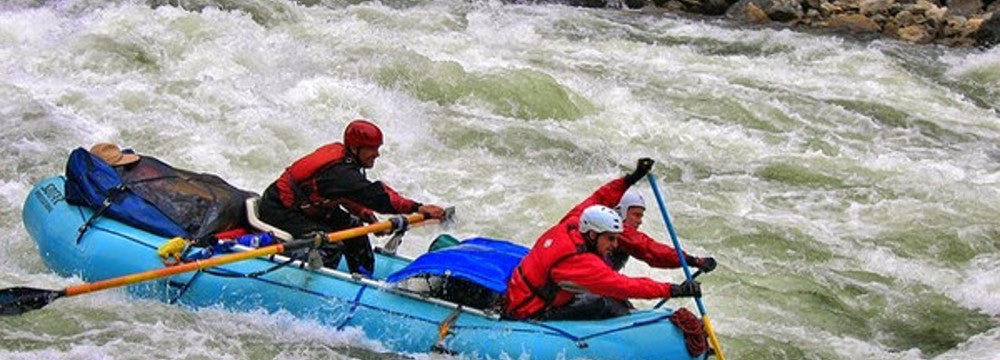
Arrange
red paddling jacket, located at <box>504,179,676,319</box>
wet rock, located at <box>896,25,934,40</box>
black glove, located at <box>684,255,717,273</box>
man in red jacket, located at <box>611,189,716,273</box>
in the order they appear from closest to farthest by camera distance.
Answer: red paddling jacket, located at <box>504,179,676,319</box> → black glove, located at <box>684,255,717,273</box> → man in red jacket, located at <box>611,189,716,273</box> → wet rock, located at <box>896,25,934,40</box>

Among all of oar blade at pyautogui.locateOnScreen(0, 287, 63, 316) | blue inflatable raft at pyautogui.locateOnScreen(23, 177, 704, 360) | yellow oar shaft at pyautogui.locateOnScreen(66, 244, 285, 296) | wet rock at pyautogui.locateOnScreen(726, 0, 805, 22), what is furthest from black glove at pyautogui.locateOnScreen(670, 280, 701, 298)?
wet rock at pyautogui.locateOnScreen(726, 0, 805, 22)

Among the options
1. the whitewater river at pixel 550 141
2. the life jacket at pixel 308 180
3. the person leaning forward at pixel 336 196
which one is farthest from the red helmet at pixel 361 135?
the whitewater river at pixel 550 141

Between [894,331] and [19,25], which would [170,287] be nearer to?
[894,331]

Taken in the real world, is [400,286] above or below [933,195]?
above

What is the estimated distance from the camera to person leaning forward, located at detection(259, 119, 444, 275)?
267 inches

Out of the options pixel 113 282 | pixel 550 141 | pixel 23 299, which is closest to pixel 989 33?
pixel 550 141

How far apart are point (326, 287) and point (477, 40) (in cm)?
831

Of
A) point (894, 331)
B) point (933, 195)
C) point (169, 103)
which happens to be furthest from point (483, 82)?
point (894, 331)

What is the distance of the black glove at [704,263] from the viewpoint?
20.8ft

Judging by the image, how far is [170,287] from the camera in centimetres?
680

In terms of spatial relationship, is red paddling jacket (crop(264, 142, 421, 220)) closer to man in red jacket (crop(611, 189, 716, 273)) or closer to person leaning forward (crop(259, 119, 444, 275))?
person leaning forward (crop(259, 119, 444, 275))

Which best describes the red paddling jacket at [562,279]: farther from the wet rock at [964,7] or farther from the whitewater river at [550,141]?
the wet rock at [964,7]

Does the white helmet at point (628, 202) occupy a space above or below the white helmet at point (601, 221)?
below

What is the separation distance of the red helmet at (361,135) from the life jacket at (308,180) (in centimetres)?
11
